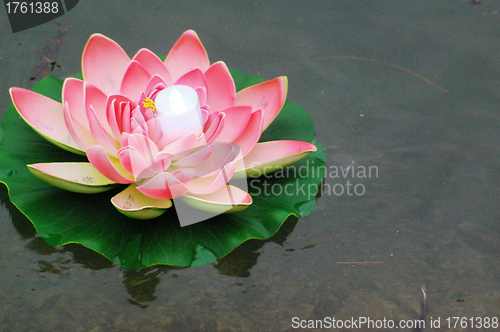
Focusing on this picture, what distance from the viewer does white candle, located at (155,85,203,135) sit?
93 cm

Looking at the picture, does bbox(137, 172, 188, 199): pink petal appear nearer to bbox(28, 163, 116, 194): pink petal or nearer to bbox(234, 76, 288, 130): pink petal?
bbox(28, 163, 116, 194): pink petal

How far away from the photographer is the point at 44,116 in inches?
40.3

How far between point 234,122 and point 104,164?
0.31 meters

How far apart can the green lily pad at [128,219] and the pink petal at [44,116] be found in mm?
72

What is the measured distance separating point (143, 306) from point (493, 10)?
5.02ft

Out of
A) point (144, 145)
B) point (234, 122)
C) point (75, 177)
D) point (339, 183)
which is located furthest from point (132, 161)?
point (339, 183)

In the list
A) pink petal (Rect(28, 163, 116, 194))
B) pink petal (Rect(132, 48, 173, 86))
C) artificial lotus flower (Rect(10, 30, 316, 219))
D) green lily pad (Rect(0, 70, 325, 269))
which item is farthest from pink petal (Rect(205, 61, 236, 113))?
pink petal (Rect(28, 163, 116, 194))

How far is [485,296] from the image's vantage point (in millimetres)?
976

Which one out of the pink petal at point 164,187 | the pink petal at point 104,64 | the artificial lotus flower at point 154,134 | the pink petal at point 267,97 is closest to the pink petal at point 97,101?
the artificial lotus flower at point 154,134

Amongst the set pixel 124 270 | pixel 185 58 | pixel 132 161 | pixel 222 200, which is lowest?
pixel 124 270

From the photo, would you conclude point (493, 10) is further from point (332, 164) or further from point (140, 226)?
point (140, 226)

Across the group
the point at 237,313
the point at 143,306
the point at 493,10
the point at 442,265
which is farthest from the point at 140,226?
the point at 493,10

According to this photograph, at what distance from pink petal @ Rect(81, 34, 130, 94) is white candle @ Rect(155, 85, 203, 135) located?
0.23 meters

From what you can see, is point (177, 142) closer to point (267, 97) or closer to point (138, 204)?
point (138, 204)
